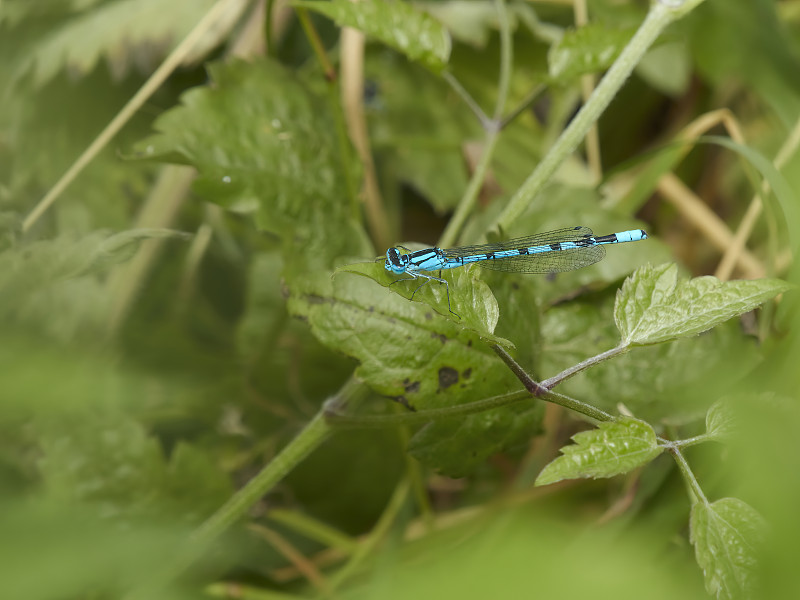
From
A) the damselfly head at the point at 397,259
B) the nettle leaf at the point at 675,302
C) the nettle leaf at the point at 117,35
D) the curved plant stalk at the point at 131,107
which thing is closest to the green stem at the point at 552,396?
the nettle leaf at the point at 675,302

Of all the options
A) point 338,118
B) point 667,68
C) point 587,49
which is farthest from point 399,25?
point 667,68

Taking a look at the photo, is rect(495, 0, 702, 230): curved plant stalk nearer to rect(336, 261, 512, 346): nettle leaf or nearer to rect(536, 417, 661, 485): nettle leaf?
rect(336, 261, 512, 346): nettle leaf

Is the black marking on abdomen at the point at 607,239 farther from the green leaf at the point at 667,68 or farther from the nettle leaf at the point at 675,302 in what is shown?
the green leaf at the point at 667,68

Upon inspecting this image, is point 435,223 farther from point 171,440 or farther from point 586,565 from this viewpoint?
point 586,565

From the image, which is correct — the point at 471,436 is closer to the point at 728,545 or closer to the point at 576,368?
the point at 576,368

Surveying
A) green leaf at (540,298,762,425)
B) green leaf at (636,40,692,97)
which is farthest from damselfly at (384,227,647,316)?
green leaf at (636,40,692,97)

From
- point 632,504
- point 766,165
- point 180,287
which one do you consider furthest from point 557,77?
point 180,287
